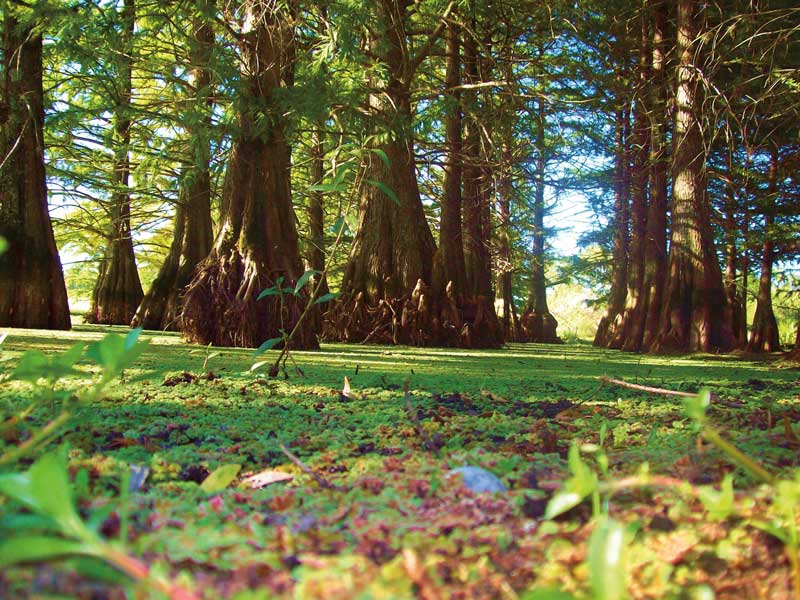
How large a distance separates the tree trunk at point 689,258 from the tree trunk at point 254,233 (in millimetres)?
4852

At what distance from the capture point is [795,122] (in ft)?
28.0

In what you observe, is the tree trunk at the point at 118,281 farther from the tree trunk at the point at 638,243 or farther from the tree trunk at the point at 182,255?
the tree trunk at the point at 638,243

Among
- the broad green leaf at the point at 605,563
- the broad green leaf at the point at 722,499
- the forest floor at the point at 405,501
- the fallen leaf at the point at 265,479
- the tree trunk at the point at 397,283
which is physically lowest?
the fallen leaf at the point at 265,479

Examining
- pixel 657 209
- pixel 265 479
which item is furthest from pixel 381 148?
pixel 265 479

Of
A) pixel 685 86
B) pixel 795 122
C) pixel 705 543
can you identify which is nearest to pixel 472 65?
pixel 685 86

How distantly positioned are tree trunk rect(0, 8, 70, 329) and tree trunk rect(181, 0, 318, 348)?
7.76 feet

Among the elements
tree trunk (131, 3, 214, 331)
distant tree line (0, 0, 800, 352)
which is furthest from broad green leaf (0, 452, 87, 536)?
tree trunk (131, 3, 214, 331)

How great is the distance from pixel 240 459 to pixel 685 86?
8.01 meters

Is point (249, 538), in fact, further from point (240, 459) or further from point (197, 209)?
point (197, 209)

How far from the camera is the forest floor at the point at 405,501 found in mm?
529

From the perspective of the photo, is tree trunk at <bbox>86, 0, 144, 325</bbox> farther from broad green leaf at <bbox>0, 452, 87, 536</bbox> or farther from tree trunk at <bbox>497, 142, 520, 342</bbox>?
broad green leaf at <bbox>0, 452, 87, 536</bbox>

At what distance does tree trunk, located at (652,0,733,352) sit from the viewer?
7109mm

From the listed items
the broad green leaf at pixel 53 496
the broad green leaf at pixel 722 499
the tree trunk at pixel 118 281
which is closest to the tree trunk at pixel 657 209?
the broad green leaf at pixel 722 499

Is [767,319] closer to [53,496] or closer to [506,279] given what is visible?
[506,279]
